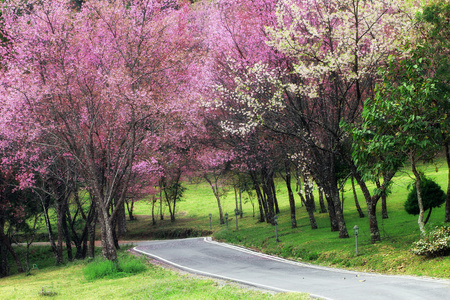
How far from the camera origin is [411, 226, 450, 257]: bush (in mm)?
13008

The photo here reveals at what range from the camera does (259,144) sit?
84.5ft

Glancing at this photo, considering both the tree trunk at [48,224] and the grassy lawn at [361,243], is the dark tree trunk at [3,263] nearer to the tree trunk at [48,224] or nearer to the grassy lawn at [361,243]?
the tree trunk at [48,224]

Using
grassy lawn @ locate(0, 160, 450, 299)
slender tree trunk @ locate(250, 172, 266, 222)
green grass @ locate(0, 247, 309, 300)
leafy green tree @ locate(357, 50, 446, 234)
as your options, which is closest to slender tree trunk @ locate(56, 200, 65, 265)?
grassy lawn @ locate(0, 160, 450, 299)

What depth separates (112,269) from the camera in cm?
1727

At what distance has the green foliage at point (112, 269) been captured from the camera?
1689 cm

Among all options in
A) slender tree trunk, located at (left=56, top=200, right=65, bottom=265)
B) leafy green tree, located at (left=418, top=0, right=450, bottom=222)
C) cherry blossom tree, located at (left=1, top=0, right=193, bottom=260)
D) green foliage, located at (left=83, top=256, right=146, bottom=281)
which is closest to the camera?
leafy green tree, located at (left=418, top=0, right=450, bottom=222)

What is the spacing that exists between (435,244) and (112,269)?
12.6 metres

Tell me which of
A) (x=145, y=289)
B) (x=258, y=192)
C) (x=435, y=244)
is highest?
(x=258, y=192)

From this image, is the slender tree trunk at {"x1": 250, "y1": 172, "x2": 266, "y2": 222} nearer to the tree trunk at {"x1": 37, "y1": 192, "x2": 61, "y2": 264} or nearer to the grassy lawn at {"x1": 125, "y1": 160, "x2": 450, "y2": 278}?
the grassy lawn at {"x1": 125, "y1": 160, "x2": 450, "y2": 278}

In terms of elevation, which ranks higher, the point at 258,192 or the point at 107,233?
the point at 258,192

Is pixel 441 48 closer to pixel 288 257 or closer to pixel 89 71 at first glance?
pixel 288 257

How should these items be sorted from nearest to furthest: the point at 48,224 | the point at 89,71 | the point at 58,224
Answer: the point at 89,71, the point at 58,224, the point at 48,224

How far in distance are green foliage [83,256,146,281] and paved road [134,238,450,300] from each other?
211 centimetres

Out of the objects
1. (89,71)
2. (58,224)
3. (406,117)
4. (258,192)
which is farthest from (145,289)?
(258,192)
